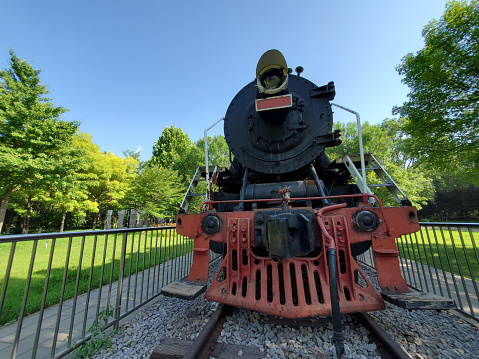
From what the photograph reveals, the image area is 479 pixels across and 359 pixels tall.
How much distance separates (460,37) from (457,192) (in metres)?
39.6

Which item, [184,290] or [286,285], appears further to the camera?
[184,290]

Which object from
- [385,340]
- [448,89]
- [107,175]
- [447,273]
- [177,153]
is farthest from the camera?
[177,153]

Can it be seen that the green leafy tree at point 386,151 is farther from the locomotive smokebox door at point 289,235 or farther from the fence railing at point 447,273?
the locomotive smokebox door at point 289,235

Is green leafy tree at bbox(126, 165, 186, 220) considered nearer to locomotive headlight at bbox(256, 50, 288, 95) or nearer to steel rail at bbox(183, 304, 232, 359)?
steel rail at bbox(183, 304, 232, 359)

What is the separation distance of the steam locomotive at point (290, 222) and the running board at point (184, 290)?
113 mm

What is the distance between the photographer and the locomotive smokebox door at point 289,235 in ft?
6.66

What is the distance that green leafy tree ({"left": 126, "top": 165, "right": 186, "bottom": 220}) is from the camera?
64.0 feet

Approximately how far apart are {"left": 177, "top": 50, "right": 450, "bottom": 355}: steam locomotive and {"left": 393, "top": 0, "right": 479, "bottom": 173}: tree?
A: 7.29m

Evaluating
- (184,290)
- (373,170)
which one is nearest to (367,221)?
(373,170)

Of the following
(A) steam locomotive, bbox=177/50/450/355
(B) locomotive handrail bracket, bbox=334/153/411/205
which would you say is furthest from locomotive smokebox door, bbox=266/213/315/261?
(B) locomotive handrail bracket, bbox=334/153/411/205

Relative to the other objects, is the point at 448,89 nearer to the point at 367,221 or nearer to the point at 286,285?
the point at 367,221

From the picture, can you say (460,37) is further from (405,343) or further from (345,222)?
(405,343)

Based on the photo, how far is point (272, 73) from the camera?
3398mm

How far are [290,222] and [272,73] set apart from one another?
2.59m
